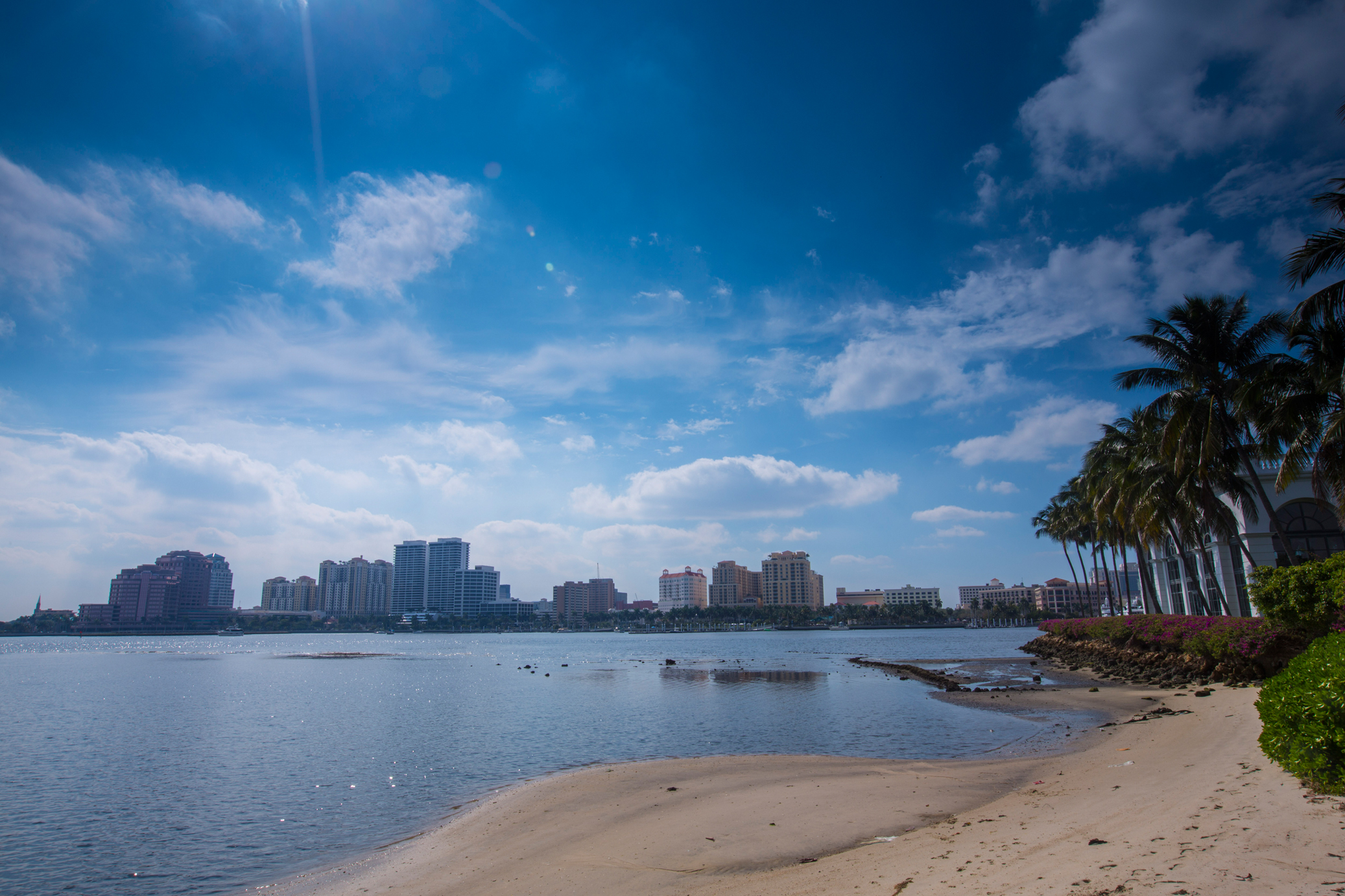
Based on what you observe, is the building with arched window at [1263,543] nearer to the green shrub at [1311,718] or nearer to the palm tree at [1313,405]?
the palm tree at [1313,405]

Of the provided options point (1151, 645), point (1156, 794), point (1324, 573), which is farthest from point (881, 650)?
point (1156, 794)

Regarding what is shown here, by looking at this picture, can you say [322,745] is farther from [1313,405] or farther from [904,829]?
[1313,405]

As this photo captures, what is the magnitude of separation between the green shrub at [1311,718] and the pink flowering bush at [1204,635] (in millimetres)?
16111

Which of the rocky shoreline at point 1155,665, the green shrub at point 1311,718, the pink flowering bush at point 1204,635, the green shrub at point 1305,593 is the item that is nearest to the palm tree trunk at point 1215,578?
the pink flowering bush at point 1204,635

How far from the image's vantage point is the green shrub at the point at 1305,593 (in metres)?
19.0

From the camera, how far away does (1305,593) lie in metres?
20.3

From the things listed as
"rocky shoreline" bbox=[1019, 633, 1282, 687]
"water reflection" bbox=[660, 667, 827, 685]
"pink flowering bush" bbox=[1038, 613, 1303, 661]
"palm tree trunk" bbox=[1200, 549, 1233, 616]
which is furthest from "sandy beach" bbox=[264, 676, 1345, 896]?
"palm tree trunk" bbox=[1200, 549, 1233, 616]

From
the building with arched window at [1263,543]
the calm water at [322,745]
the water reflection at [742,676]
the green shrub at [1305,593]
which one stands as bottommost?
the water reflection at [742,676]

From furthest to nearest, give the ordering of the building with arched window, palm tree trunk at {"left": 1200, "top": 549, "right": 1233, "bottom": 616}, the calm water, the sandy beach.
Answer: palm tree trunk at {"left": 1200, "top": 549, "right": 1233, "bottom": 616} → the building with arched window → the calm water → the sandy beach

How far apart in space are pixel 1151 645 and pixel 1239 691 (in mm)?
18409

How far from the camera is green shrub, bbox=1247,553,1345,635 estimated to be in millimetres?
19016

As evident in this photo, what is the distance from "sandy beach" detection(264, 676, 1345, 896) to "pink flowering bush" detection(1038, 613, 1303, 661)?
5068 mm

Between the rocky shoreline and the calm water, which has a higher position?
the rocky shoreline

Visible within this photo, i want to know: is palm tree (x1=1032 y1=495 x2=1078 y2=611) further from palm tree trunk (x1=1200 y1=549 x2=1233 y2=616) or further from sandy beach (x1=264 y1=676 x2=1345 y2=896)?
sandy beach (x1=264 y1=676 x2=1345 y2=896)
